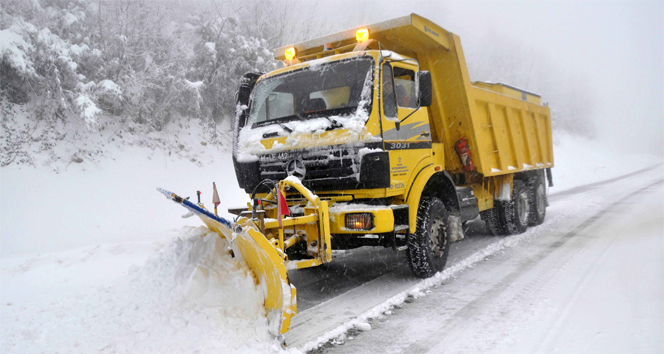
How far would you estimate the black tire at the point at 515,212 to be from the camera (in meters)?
7.74

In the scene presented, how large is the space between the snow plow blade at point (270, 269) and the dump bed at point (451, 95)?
3.09m

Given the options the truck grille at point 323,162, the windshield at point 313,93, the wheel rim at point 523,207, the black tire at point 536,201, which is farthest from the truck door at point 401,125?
the black tire at point 536,201

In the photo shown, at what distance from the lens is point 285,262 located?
3396mm

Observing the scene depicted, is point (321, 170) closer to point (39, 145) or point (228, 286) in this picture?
point (228, 286)

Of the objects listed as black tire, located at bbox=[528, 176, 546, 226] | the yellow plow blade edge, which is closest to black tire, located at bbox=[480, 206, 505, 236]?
black tire, located at bbox=[528, 176, 546, 226]

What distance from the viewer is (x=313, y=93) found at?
4902 millimetres

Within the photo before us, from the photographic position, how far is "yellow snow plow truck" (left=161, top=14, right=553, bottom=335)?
3.94m

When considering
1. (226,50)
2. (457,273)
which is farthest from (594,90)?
(457,273)

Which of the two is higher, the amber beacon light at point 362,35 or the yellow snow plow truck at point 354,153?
the amber beacon light at point 362,35

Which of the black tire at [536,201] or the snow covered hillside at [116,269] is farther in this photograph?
the black tire at [536,201]

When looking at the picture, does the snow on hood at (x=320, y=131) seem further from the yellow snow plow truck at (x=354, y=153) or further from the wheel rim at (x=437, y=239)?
the wheel rim at (x=437, y=239)

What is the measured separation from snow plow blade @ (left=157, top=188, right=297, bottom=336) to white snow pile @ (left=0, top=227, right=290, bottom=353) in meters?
0.09

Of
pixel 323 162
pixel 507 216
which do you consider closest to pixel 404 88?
pixel 323 162

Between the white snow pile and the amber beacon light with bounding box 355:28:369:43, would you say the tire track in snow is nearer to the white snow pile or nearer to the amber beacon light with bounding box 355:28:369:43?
the white snow pile
